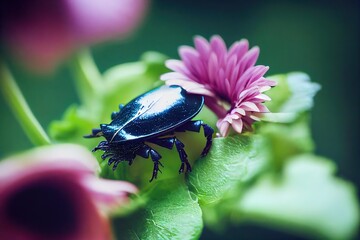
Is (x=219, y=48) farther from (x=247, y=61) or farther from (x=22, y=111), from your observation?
(x=22, y=111)

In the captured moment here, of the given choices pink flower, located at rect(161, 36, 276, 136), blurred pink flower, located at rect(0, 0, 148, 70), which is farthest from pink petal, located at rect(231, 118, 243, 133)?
blurred pink flower, located at rect(0, 0, 148, 70)

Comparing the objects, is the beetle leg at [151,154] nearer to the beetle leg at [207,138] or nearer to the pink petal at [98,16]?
the beetle leg at [207,138]

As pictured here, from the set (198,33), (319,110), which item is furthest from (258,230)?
(198,33)

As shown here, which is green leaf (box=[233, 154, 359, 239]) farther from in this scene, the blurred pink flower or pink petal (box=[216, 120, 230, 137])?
the blurred pink flower

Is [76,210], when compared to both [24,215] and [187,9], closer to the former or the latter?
[24,215]

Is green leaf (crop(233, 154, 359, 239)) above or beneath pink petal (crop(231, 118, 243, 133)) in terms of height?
beneath
